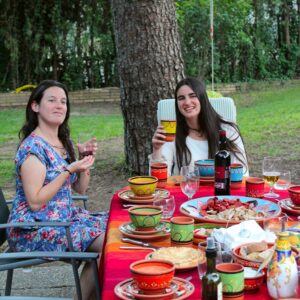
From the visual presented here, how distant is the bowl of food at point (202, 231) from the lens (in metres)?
2.09

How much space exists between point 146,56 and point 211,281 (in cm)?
481

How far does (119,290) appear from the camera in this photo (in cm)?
168

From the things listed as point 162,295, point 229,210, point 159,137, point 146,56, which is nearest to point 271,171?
point 229,210

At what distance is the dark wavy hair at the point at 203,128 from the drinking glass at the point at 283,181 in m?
0.65

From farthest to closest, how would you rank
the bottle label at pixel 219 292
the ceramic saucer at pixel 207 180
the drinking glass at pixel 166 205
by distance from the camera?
the ceramic saucer at pixel 207 180
the drinking glass at pixel 166 205
the bottle label at pixel 219 292

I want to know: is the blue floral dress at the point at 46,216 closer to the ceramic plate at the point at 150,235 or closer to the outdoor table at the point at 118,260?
the outdoor table at the point at 118,260

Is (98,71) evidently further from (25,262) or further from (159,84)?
(25,262)

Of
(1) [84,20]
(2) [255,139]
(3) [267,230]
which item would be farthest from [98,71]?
(3) [267,230]

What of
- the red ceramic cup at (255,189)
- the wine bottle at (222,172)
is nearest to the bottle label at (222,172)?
the wine bottle at (222,172)

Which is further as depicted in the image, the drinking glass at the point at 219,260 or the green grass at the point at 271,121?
the green grass at the point at 271,121

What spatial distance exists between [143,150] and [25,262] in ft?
12.0

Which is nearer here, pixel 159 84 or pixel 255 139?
pixel 159 84

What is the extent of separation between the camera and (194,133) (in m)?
3.81

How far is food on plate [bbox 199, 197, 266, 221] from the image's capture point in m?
2.34
